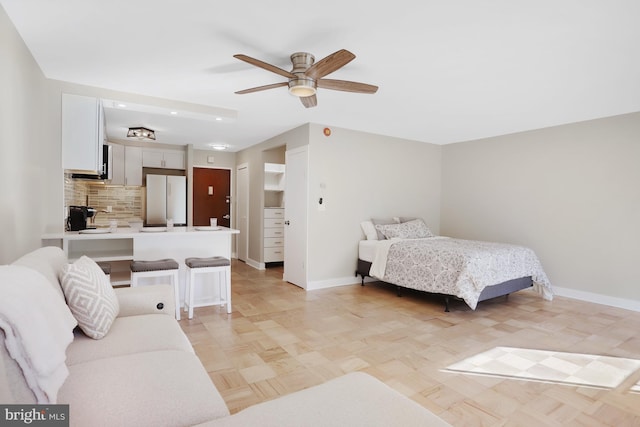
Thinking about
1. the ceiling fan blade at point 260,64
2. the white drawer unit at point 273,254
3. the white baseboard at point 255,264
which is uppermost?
the ceiling fan blade at point 260,64

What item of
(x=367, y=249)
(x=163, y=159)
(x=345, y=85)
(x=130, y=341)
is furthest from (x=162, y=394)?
(x=163, y=159)

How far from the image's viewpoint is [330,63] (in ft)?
7.90

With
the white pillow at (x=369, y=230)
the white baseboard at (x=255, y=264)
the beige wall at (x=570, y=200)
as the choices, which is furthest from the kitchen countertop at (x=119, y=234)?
the beige wall at (x=570, y=200)

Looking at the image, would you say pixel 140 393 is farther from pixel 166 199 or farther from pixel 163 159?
pixel 163 159

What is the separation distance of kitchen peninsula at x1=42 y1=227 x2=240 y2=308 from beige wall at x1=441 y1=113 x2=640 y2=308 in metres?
4.29

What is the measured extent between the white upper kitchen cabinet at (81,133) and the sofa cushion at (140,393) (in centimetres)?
264

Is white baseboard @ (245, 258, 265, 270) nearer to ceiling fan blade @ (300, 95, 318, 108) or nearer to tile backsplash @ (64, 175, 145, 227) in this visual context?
tile backsplash @ (64, 175, 145, 227)

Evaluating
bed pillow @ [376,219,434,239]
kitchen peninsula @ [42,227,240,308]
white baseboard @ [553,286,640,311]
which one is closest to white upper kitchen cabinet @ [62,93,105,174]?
kitchen peninsula @ [42,227,240,308]

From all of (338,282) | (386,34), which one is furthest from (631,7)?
(338,282)

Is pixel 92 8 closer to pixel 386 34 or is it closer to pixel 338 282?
pixel 386 34

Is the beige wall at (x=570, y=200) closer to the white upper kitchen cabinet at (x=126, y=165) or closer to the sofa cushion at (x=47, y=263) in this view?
the sofa cushion at (x=47, y=263)

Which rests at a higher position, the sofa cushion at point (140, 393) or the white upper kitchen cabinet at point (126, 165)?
the white upper kitchen cabinet at point (126, 165)

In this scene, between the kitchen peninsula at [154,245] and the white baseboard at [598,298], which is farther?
the white baseboard at [598,298]

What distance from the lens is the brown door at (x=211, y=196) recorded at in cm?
710
